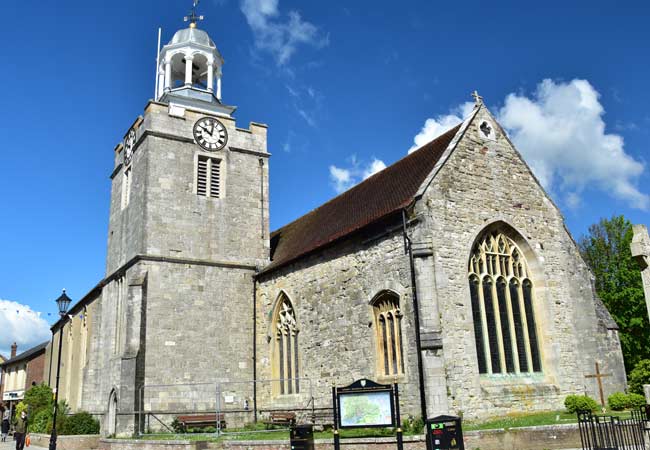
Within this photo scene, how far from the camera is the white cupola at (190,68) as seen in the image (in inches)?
1132

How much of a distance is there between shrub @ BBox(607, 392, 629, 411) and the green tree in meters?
17.0

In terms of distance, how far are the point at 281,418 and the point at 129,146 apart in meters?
14.9

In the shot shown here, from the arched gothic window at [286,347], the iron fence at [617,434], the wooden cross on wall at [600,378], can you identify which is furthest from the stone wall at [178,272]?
the iron fence at [617,434]

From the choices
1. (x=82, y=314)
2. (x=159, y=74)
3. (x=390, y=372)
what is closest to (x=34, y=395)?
(x=82, y=314)

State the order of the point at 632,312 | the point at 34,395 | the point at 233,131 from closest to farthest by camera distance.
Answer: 1. the point at 233,131
2. the point at 632,312
3. the point at 34,395

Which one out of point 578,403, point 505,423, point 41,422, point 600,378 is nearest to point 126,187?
point 41,422

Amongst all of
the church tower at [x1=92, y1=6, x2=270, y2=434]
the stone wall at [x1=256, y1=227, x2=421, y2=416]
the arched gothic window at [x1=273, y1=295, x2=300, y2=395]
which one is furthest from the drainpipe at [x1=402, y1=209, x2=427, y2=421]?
the church tower at [x1=92, y1=6, x2=270, y2=434]

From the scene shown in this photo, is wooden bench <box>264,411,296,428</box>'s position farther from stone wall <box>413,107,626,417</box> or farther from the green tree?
the green tree

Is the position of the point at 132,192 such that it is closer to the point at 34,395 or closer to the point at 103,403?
the point at 103,403

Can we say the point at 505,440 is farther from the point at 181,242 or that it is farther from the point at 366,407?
the point at 181,242

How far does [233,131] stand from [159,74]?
533cm

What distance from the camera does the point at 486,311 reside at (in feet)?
62.6

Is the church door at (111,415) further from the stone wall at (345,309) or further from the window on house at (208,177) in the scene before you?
the window on house at (208,177)

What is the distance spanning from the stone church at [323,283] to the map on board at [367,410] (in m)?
2.88
